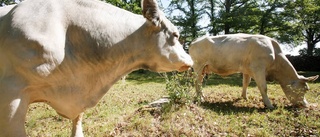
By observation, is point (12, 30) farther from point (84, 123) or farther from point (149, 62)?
point (84, 123)

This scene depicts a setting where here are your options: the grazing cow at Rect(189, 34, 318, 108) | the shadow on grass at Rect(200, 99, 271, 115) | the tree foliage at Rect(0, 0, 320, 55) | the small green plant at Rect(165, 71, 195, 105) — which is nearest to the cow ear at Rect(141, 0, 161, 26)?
the small green plant at Rect(165, 71, 195, 105)

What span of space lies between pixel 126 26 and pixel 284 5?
1043 inches

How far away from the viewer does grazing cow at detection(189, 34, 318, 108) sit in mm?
7707

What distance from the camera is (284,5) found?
25.2m

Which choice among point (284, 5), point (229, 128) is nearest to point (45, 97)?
point (229, 128)

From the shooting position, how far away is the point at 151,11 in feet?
7.14

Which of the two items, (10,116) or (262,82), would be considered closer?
(10,116)

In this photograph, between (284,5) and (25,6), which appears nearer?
(25,6)

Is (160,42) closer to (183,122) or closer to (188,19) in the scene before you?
(183,122)

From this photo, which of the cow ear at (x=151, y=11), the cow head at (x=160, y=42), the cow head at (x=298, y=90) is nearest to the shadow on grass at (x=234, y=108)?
the cow head at (x=298, y=90)

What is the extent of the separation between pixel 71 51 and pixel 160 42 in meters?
0.73

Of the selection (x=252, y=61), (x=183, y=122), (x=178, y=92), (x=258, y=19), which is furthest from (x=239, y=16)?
(x=183, y=122)

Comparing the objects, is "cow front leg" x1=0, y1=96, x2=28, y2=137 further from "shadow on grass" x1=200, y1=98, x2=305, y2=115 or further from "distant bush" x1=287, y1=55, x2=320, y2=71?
"distant bush" x1=287, y1=55, x2=320, y2=71

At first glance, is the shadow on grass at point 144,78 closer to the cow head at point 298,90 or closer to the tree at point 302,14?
the cow head at point 298,90
